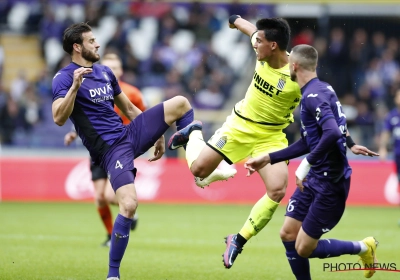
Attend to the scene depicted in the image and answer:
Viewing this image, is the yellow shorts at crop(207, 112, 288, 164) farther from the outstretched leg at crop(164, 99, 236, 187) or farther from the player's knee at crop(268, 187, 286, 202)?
the player's knee at crop(268, 187, 286, 202)

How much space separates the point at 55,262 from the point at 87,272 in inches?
38.5

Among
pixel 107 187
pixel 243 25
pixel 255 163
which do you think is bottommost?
pixel 107 187

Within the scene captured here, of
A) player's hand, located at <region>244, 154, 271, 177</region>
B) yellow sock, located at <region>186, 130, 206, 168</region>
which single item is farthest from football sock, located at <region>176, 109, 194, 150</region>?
player's hand, located at <region>244, 154, 271, 177</region>

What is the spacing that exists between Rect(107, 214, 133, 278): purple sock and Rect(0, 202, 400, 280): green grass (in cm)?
104

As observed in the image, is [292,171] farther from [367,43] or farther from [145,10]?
[145,10]

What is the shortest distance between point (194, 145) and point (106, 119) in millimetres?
1070

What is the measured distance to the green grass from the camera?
29.2 ft

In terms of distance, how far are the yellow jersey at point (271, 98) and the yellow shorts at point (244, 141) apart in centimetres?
10

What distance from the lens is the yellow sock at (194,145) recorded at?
845 cm

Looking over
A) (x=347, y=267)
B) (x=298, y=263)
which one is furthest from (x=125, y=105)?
(x=347, y=267)

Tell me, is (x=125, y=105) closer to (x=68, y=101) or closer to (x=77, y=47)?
(x=77, y=47)

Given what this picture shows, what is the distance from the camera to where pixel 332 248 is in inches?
299

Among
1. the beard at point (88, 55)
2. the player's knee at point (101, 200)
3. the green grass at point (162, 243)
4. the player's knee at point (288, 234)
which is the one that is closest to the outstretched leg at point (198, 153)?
the beard at point (88, 55)

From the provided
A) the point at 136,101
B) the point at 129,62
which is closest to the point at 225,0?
the point at 129,62
